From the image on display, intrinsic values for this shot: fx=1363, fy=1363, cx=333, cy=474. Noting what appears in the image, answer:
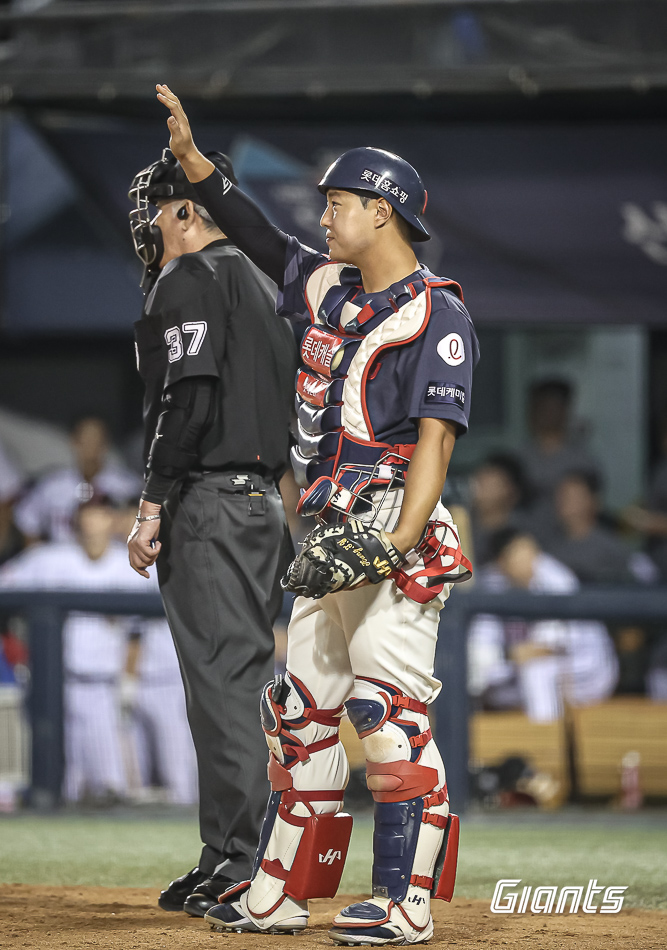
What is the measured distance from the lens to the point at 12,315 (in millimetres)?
8508

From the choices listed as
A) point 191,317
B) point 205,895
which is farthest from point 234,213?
point 205,895

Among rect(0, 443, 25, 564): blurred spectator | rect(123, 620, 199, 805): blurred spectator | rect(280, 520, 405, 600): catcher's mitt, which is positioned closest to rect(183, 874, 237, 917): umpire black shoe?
rect(280, 520, 405, 600): catcher's mitt

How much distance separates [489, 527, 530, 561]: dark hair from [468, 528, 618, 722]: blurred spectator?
126cm

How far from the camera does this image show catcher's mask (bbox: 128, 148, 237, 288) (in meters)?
3.62

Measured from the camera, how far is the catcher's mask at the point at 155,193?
362 centimetres

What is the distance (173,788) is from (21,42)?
3.70 meters

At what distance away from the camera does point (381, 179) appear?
10.1ft

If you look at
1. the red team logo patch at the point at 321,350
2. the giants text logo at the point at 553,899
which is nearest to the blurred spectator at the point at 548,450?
the giants text logo at the point at 553,899

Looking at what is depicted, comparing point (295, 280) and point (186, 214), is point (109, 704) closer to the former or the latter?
point (186, 214)

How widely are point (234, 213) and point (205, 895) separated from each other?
5.51 feet

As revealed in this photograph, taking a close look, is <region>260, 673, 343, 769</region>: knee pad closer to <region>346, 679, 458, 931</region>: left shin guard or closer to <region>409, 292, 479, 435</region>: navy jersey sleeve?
<region>346, 679, 458, 931</region>: left shin guard

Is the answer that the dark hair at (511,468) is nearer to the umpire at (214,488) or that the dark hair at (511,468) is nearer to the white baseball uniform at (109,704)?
the white baseball uniform at (109,704)

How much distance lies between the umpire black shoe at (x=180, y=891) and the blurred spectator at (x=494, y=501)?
14.0 ft

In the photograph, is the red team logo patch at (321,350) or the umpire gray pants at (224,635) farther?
the umpire gray pants at (224,635)
